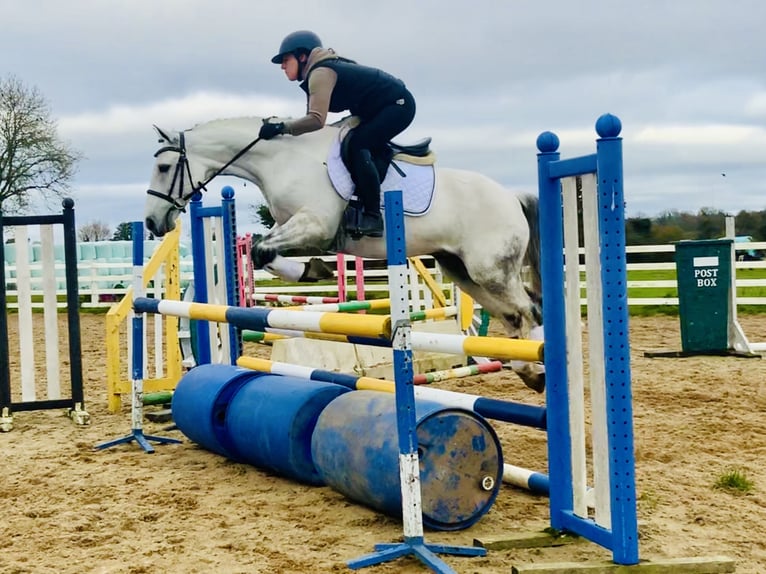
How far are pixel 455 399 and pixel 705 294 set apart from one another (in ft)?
19.1

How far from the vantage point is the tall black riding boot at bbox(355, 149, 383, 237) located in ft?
15.6

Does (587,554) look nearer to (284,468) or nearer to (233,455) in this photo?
(284,468)

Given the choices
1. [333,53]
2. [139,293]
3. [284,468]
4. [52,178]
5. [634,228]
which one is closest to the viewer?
[284,468]

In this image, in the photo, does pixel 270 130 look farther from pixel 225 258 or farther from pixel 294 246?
pixel 225 258

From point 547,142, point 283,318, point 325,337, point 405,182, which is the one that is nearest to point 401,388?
point 283,318

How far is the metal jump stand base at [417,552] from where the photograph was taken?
2682mm

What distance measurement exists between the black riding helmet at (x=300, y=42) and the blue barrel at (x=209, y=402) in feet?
5.71

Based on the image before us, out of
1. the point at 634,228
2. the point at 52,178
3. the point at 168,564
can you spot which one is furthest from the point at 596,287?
the point at 52,178

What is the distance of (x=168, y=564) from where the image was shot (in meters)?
2.83

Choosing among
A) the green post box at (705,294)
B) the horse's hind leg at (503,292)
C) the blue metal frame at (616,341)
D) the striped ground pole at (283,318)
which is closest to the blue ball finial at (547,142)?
the blue metal frame at (616,341)

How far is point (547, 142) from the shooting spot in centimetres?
295

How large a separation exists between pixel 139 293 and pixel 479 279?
199 centimetres

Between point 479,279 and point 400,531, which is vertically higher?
point 479,279

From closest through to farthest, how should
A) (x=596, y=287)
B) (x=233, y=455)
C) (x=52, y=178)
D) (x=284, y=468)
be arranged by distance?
(x=596, y=287) < (x=284, y=468) < (x=233, y=455) < (x=52, y=178)
